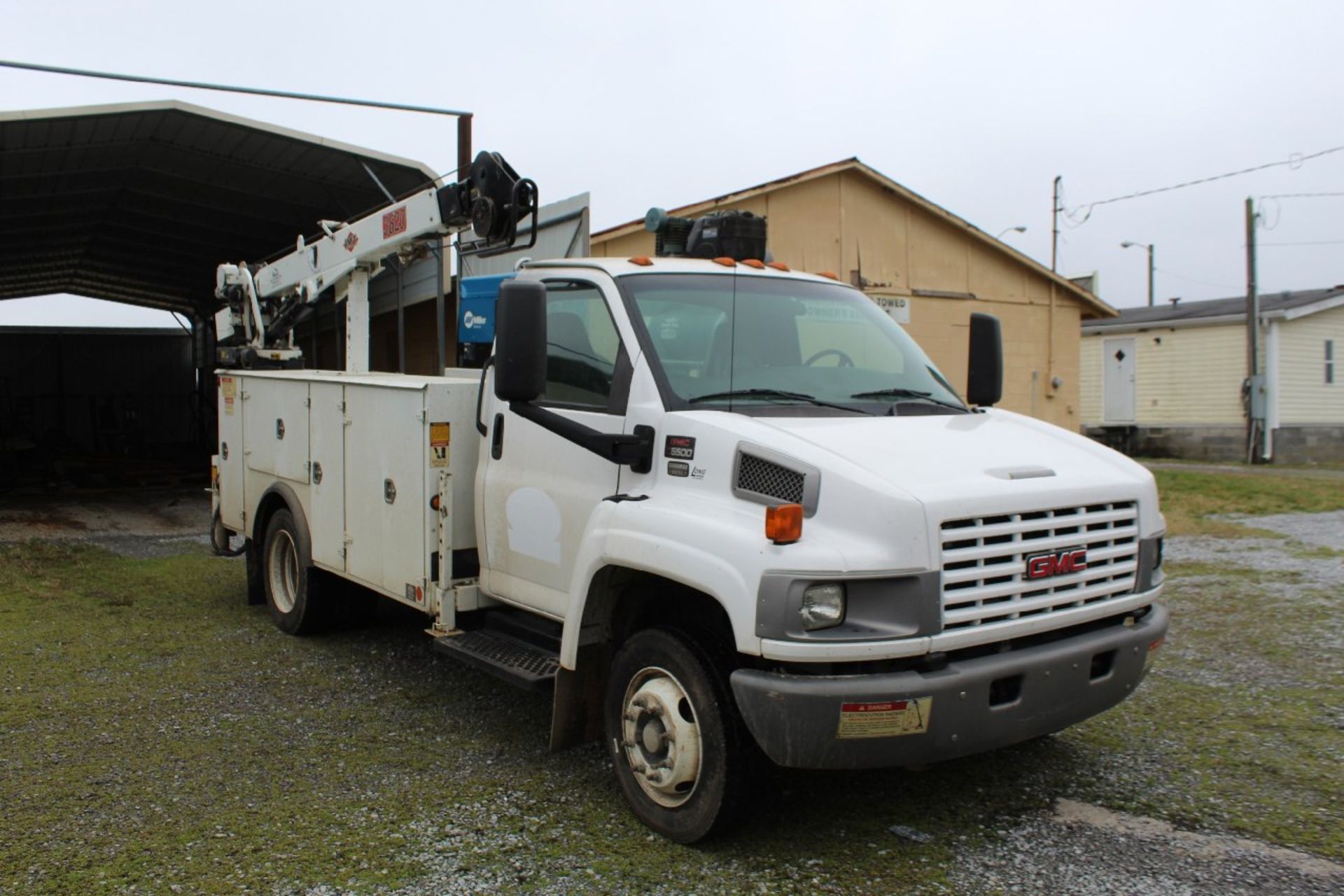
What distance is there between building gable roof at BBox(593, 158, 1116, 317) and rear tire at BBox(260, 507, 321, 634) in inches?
316

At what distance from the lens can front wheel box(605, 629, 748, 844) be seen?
12.8ft

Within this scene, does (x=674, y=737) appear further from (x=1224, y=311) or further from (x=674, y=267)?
(x=1224, y=311)

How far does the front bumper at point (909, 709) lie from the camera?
3.58m

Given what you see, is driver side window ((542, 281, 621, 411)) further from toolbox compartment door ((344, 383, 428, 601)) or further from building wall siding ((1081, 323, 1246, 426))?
building wall siding ((1081, 323, 1246, 426))

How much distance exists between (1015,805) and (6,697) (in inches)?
209

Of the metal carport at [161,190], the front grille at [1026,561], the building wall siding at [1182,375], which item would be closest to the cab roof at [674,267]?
the front grille at [1026,561]

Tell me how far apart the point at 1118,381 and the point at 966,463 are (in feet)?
92.0

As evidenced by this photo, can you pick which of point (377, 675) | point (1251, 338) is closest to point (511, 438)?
point (377, 675)

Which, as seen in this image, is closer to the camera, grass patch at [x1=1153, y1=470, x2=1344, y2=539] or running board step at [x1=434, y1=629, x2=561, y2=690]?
running board step at [x1=434, y1=629, x2=561, y2=690]

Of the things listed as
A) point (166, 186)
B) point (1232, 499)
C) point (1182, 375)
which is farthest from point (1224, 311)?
point (166, 186)

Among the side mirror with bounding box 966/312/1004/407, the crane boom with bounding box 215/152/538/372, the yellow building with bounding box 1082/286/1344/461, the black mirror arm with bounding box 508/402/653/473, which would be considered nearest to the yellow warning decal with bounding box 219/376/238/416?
the crane boom with bounding box 215/152/538/372

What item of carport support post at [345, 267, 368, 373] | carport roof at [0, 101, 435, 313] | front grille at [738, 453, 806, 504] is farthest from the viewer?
carport roof at [0, 101, 435, 313]

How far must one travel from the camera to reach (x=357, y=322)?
9.36 metres

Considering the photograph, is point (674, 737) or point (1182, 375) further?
point (1182, 375)
